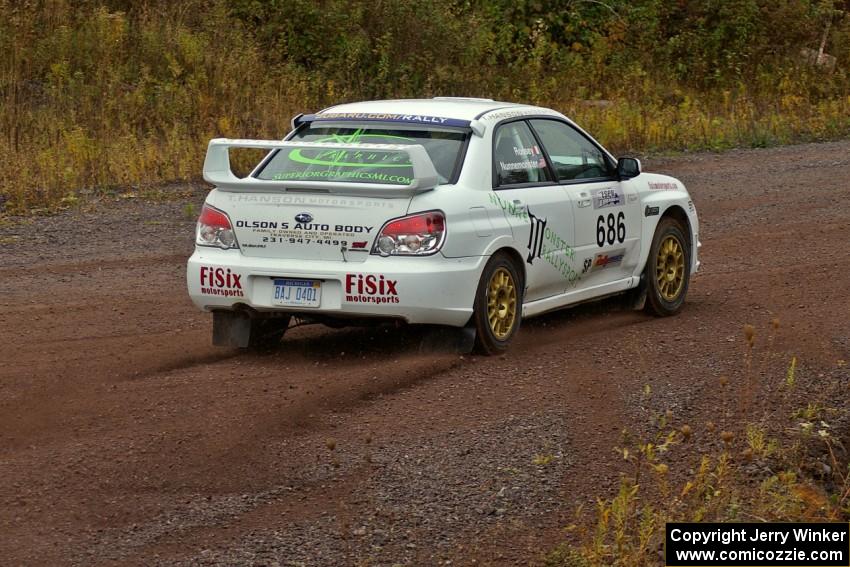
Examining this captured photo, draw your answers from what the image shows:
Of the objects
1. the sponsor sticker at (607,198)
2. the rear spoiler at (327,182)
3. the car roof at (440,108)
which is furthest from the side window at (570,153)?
the rear spoiler at (327,182)

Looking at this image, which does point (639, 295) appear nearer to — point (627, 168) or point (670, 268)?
point (670, 268)

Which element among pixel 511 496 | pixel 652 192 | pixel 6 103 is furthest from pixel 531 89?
pixel 511 496

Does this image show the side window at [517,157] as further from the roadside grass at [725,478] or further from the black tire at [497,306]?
the roadside grass at [725,478]

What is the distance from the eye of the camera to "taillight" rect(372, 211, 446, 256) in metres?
8.38

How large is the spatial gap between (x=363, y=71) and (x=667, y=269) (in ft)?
37.0

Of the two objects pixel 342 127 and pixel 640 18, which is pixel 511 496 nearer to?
pixel 342 127

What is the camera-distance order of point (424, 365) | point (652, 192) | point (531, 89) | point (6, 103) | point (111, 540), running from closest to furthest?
point (111, 540) < point (424, 365) < point (652, 192) < point (6, 103) < point (531, 89)

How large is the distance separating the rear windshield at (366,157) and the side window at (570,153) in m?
0.99

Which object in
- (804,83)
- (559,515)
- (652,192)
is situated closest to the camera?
(559,515)

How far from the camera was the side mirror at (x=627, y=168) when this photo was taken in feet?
33.2

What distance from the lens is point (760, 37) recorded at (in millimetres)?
26094

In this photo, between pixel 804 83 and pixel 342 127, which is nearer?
pixel 342 127

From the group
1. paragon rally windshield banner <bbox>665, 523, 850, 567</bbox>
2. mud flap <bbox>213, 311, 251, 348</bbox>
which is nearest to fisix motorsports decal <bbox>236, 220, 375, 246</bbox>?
mud flap <bbox>213, 311, 251, 348</bbox>

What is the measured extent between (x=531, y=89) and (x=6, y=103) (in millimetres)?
7924
